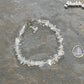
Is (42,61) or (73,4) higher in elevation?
(73,4)

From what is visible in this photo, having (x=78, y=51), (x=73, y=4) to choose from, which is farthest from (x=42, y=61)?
(x=73, y=4)

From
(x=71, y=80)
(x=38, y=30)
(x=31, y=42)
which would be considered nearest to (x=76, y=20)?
(x=38, y=30)

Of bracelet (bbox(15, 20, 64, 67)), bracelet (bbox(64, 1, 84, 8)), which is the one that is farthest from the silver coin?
bracelet (bbox(64, 1, 84, 8))

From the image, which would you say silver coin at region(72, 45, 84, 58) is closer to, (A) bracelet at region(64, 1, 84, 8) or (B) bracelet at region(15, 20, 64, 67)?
(B) bracelet at region(15, 20, 64, 67)

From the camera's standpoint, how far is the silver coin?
5.16 meters

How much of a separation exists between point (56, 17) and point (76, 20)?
74cm

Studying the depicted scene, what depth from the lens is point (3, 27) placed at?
5.92 meters

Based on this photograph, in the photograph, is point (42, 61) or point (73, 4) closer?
point (42, 61)

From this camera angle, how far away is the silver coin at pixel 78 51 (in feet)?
16.9

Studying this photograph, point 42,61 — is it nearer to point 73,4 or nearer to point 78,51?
point 78,51

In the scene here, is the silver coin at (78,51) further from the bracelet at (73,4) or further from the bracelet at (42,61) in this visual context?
the bracelet at (73,4)

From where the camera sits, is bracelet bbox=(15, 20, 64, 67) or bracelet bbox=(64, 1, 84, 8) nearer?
bracelet bbox=(15, 20, 64, 67)

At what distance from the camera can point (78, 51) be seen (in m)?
5.20

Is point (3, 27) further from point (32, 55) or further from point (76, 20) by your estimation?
point (76, 20)
